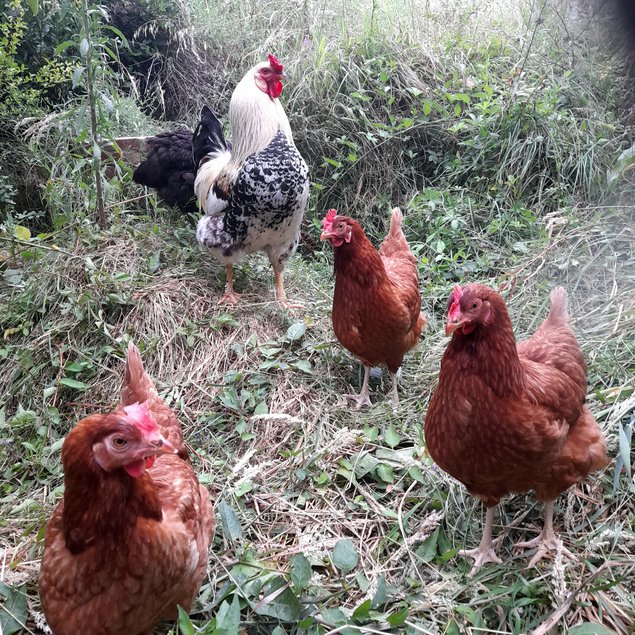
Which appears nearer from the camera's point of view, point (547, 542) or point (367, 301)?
point (547, 542)

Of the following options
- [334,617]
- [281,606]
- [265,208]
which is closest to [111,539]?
[281,606]

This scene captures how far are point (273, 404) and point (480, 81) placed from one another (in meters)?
3.93

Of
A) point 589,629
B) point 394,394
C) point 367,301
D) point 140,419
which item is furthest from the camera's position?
point 394,394

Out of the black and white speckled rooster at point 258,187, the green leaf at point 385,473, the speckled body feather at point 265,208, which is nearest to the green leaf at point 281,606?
the green leaf at point 385,473

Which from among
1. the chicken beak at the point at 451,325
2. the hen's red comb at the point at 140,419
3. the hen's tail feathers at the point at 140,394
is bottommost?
the hen's tail feathers at the point at 140,394

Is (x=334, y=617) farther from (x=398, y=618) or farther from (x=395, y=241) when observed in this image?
(x=395, y=241)

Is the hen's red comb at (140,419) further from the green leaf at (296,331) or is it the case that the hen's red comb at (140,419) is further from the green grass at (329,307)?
the green leaf at (296,331)

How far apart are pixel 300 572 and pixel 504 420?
94 cm

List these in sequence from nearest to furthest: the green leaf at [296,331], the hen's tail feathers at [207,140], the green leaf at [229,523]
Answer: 1. the green leaf at [229,523]
2. the green leaf at [296,331]
3. the hen's tail feathers at [207,140]

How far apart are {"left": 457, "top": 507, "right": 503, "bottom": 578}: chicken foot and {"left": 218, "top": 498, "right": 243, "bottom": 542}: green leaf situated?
954 millimetres

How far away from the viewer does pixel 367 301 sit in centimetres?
304

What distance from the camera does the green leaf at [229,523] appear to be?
2.33 m

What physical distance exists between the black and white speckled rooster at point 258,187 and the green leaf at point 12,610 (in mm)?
2252

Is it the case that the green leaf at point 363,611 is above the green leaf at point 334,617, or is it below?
above
